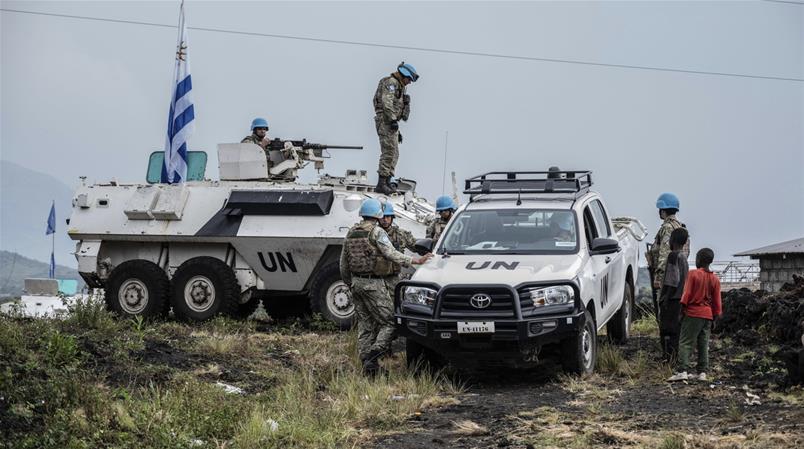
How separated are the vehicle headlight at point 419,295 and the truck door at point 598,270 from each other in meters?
1.59

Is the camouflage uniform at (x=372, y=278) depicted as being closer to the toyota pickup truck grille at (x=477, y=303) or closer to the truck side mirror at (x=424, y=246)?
the truck side mirror at (x=424, y=246)

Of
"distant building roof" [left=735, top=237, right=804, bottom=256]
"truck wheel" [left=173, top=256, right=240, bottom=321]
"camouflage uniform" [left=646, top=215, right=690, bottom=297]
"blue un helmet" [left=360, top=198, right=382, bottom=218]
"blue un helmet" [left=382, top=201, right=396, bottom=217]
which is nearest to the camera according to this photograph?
"blue un helmet" [left=360, top=198, right=382, bottom=218]

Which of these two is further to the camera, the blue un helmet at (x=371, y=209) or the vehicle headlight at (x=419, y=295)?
the blue un helmet at (x=371, y=209)

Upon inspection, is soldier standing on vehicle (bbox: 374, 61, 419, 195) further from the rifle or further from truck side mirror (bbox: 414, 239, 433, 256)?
truck side mirror (bbox: 414, 239, 433, 256)

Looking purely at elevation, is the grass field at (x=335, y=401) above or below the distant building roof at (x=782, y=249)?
below

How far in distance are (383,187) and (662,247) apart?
5.59m

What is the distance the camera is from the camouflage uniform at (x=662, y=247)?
38.6 feet

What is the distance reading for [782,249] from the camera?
27594mm

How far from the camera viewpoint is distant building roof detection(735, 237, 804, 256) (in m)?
27.1

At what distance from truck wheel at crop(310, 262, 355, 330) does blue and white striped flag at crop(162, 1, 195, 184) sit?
3708mm

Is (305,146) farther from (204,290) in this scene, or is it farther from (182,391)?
(182,391)

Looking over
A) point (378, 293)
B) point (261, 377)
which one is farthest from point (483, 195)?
point (261, 377)

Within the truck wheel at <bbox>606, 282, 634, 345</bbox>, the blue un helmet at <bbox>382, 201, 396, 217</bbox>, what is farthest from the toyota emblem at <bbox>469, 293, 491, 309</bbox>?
the truck wheel at <bbox>606, 282, 634, 345</bbox>

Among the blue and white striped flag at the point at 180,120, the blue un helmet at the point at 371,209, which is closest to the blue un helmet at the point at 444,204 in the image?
the blue un helmet at the point at 371,209
